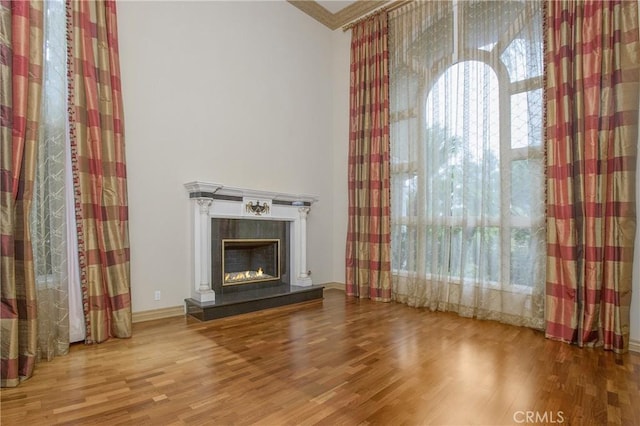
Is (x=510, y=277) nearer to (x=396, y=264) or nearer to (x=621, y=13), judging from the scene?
(x=396, y=264)

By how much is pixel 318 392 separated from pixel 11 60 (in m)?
2.90

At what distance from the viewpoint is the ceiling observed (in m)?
4.44

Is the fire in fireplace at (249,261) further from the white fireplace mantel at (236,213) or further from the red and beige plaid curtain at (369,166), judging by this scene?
the red and beige plaid curtain at (369,166)

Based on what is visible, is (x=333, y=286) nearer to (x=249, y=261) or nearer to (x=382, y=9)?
(x=249, y=261)

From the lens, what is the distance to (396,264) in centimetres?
418

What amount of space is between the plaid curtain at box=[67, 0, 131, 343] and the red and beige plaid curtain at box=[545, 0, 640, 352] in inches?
147

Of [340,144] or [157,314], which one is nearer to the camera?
[157,314]

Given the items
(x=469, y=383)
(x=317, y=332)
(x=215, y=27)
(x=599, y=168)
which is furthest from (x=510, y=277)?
(x=215, y=27)

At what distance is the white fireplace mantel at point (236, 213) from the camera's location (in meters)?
3.40

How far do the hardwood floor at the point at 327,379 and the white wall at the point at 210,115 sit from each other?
99 cm

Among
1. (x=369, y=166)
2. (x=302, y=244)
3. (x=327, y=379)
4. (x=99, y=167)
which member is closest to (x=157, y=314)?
(x=99, y=167)

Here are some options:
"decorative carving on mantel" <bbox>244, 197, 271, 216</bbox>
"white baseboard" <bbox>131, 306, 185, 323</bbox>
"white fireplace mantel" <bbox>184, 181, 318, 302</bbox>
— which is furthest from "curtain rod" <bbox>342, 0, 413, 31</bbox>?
"white baseboard" <bbox>131, 306, 185, 323</bbox>

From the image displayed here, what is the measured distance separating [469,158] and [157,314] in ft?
11.8

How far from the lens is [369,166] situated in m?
4.38
